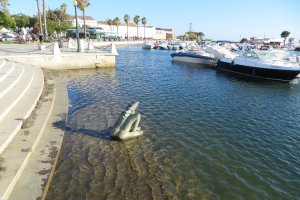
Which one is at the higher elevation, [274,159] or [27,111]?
[27,111]

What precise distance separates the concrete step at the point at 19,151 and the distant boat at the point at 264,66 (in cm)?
2104

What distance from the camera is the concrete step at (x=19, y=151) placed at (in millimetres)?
5240

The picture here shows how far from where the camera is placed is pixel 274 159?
8.05m

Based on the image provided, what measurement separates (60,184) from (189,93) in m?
12.3

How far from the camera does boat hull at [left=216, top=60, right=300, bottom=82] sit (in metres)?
22.6

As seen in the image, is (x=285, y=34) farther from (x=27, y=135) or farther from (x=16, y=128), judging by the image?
(x=16, y=128)

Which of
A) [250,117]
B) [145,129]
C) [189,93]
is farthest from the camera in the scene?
[189,93]

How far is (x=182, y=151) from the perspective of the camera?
26.6 feet

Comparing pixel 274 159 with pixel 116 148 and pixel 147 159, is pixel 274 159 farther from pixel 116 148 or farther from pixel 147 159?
pixel 116 148

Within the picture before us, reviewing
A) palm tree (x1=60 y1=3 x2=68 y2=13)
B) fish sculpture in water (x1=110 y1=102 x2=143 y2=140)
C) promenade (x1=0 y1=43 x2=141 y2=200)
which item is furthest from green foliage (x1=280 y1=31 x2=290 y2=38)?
fish sculpture in water (x1=110 y1=102 x2=143 y2=140)

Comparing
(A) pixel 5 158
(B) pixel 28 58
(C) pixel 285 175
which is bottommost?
(C) pixel 285 175

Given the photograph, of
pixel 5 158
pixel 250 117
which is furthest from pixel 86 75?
pixel 5 158

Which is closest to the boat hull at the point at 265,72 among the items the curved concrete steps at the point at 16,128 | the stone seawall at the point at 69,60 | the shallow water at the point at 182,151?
the shallow water at the point at 182,151

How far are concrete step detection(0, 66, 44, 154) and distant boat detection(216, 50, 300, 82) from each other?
20344 mm
